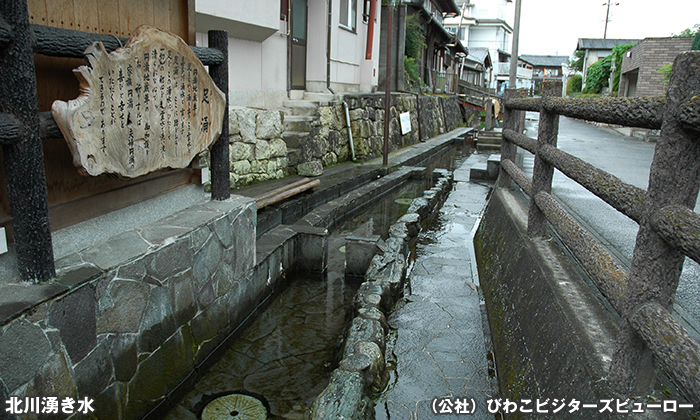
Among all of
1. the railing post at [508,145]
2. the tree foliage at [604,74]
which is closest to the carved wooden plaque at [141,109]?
the railing post at [508,145]

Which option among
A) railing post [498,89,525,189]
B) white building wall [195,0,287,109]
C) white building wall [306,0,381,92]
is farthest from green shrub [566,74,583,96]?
railing post [498,89,525,189]

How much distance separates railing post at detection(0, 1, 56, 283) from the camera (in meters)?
2.39

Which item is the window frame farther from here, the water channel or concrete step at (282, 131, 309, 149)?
the water channel

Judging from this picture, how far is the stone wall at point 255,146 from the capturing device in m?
8.13

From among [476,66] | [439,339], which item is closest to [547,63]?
[476,66]

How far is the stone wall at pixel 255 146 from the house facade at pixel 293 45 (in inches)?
36.3

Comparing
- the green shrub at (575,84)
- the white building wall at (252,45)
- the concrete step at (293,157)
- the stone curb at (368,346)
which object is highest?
the green shrub at (575,84)

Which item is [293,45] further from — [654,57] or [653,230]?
[654,57]

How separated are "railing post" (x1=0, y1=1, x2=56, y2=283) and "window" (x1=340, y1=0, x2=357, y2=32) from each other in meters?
12.2

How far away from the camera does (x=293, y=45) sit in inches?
465

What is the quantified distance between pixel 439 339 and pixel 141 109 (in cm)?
318

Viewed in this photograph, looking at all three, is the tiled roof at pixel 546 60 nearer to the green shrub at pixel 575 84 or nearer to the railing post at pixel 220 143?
the green shrub at pixel 575 84

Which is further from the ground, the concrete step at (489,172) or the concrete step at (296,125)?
the concrete step at (296,125)

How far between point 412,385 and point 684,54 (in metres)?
2.83
